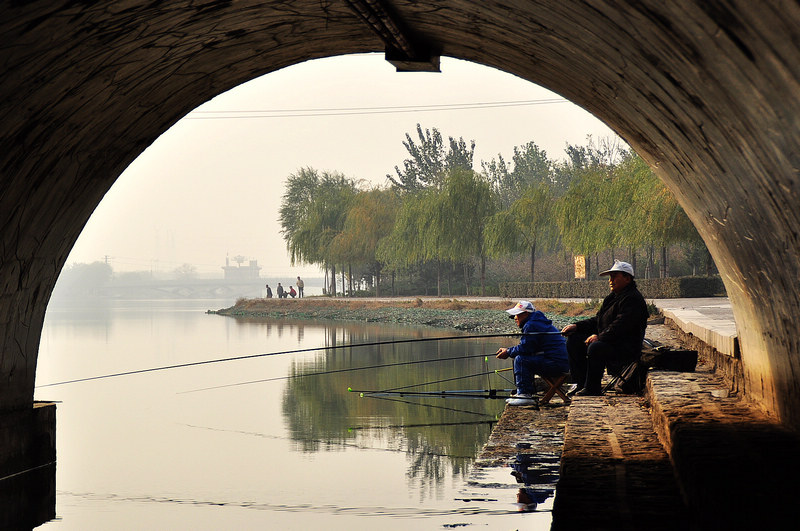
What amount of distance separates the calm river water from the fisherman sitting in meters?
1.21

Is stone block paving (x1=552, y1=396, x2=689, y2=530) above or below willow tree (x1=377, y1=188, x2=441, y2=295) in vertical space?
below

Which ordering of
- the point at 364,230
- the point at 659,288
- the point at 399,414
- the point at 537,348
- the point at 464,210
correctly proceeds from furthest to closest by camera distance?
1. the point at 364,230
2. the point at 464,210
3. the point at 659,288
4. the point at 399,414
5. the point at 537,348

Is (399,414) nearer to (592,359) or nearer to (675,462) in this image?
(592,359)

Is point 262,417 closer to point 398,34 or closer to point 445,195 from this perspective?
point 398,34

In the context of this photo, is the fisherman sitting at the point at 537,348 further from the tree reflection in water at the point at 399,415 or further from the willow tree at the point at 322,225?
the willow tree at the point at 322,225

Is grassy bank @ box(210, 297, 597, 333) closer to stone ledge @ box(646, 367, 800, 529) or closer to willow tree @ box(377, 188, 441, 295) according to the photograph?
willow tree @ box(377, 188, 441, 295)

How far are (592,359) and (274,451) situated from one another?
12.9 feet

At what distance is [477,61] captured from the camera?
27.4 feet

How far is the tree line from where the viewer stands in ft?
105

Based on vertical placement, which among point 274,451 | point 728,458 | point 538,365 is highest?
point 538,365

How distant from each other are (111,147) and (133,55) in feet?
5.33

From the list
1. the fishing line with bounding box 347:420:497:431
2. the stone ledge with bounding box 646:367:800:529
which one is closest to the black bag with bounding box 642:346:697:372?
the stone ledge with bounding box 646:367:800:529

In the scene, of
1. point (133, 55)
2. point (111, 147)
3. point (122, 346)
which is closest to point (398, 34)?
point (133, 55)

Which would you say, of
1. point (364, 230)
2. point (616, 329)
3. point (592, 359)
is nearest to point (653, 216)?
point (592, 359)
